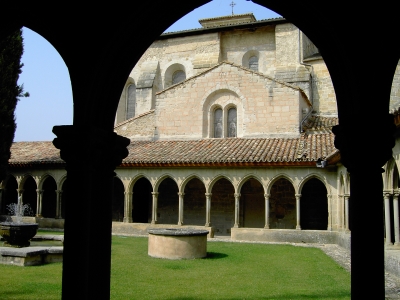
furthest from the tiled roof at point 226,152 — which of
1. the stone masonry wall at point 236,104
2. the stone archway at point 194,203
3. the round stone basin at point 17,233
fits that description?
the round stone basin at point 17,233

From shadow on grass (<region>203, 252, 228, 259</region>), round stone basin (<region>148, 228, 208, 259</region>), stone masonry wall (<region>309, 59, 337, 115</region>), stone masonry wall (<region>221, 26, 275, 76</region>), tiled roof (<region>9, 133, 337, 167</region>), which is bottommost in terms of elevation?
shadow on grass (<region>203, 252, 228, 259</region>)

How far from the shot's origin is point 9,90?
18.4 meters

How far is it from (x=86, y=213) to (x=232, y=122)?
1754 cm

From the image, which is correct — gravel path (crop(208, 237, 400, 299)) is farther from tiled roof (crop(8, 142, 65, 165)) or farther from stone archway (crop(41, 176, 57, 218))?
stone archway (crop(41, 176, 57, 218))

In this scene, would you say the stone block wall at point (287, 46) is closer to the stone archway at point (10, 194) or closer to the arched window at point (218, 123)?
the arched window at point (218, 123)

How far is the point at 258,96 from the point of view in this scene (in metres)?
20.3

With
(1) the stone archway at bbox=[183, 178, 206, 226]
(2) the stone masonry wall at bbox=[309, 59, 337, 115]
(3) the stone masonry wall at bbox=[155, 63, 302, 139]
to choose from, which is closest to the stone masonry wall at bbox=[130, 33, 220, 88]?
(3) the stone masonry wall at bbox=[155, 63, 302, 139]

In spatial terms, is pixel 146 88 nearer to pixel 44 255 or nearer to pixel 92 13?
pixel 44 255

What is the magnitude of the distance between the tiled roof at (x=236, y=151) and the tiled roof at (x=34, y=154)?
4.02m

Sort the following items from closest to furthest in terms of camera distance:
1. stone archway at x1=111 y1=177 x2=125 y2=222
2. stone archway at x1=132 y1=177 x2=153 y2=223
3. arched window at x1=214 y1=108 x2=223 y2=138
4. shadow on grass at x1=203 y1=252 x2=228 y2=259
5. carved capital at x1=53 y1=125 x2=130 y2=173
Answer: carved capital at x1=53 y1=125 x2=130 y2=173
shadow on grass at x1=203 y1=252 x2=228 y2=259
arched window at x1=214 y1=108 x2=223 y2=138
stone archway at x1=132 y1=177 x2=153 y2=223
stone archway at x1=111 y1=177 x2=125 y2=222

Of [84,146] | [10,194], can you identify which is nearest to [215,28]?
[10,194]

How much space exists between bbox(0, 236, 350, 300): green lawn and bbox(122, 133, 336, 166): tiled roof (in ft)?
15.4

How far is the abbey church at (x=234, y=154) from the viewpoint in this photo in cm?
1723

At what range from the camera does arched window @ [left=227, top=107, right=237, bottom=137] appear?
Answer: 69.1 feet
